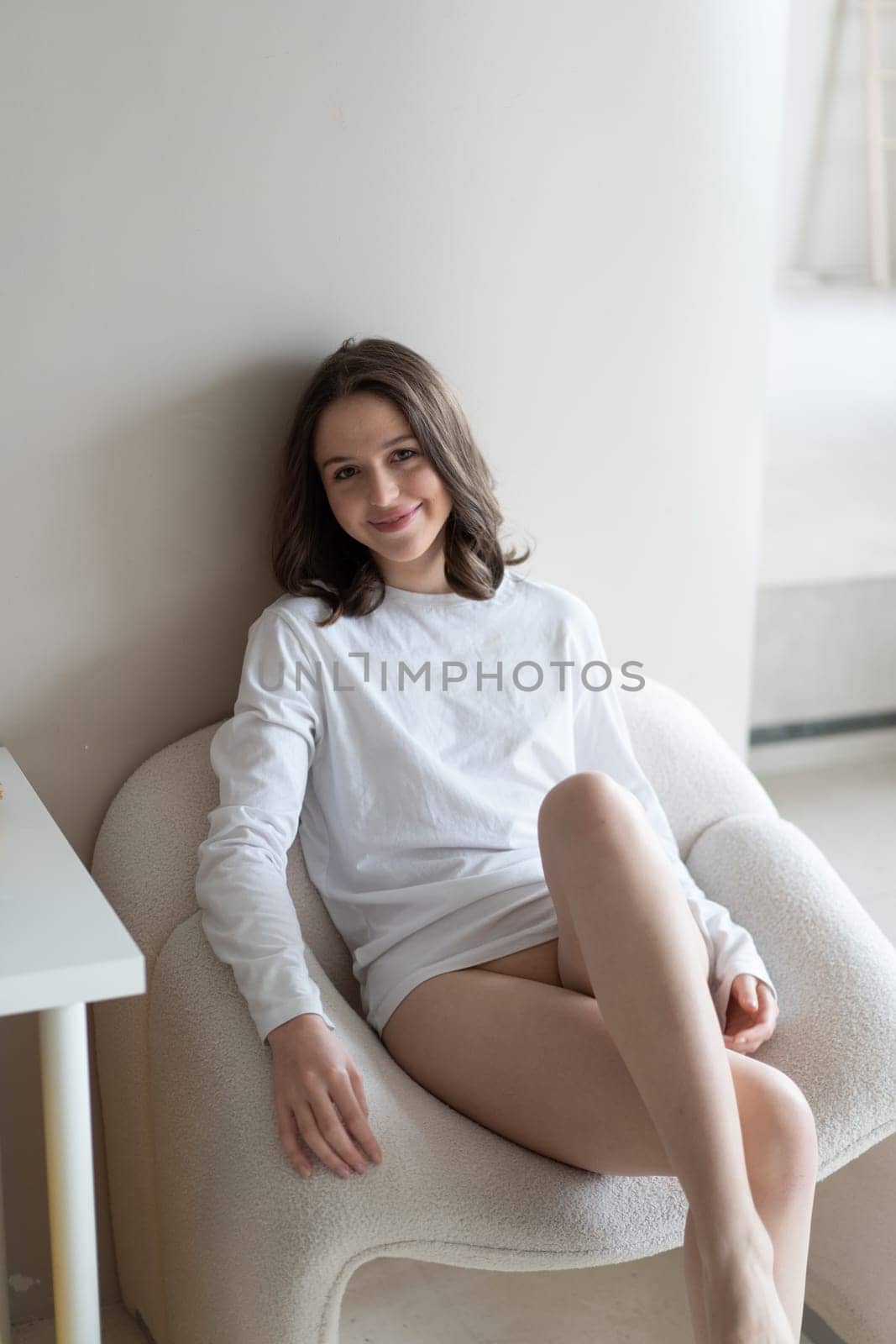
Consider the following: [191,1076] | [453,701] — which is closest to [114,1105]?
[191,1076]

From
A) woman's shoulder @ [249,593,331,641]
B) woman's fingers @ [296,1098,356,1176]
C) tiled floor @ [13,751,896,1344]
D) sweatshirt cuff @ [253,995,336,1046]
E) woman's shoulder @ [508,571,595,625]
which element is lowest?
tiled floor @ [13,751,896,1344]

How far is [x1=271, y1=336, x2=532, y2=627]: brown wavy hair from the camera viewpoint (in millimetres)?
1368

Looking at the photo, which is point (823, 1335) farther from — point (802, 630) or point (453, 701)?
point (802, 630)

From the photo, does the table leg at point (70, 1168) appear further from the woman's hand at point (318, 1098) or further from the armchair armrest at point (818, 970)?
the armchair armrest at point (818, 970)

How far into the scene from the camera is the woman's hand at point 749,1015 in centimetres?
130

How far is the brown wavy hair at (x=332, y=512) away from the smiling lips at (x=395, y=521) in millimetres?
55

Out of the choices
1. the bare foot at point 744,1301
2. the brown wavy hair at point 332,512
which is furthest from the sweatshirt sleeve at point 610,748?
the bare foot at point 744,1301

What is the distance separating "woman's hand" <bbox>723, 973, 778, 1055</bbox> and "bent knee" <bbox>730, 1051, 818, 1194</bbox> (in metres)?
0.15

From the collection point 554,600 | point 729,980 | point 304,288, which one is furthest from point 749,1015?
point 304,288

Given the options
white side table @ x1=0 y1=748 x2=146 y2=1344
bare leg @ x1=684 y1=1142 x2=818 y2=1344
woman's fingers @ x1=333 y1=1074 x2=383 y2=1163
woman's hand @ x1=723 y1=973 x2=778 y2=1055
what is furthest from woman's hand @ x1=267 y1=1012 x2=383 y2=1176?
woman's hand @ x1=723 y1=973 x2=778 y2=1055

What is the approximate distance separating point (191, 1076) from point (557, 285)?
3.06ft

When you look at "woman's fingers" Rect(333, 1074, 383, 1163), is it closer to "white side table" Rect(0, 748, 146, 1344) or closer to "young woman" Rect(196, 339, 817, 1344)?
"young woman" Rect(196, 339, 817, 1344)

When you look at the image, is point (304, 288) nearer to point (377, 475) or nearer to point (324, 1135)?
point (377, 475)

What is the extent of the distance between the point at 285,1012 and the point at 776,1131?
16.0 inches
